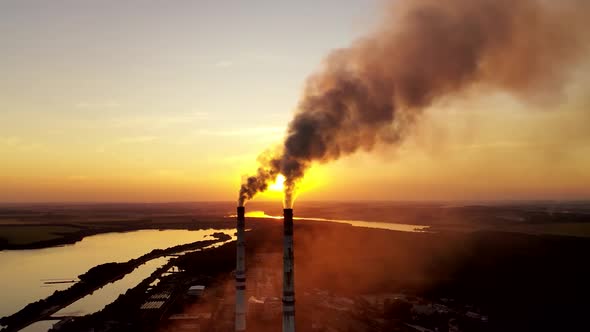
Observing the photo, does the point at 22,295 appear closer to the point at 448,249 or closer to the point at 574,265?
the point at 448,249

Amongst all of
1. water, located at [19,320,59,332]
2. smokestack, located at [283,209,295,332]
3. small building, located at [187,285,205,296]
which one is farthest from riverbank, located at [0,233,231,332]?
smokestack, located at [283,209,295,332]

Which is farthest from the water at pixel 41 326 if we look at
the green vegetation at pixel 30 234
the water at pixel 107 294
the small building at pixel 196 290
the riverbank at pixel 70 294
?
the green vegetation at pixel 30 234

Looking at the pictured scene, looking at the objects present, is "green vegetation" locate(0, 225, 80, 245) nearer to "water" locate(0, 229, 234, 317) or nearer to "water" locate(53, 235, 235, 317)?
"water" locate(0, 229, 234, 317)

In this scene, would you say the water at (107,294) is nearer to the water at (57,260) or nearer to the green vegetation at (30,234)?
the water at (57,260)

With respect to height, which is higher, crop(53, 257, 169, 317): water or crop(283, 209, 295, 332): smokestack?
crop(283, 209, 295, 332): smokestack

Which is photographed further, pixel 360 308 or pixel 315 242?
pixel 315 242

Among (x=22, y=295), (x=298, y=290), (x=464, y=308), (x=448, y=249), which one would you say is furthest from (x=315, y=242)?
(x=22, y=295)
